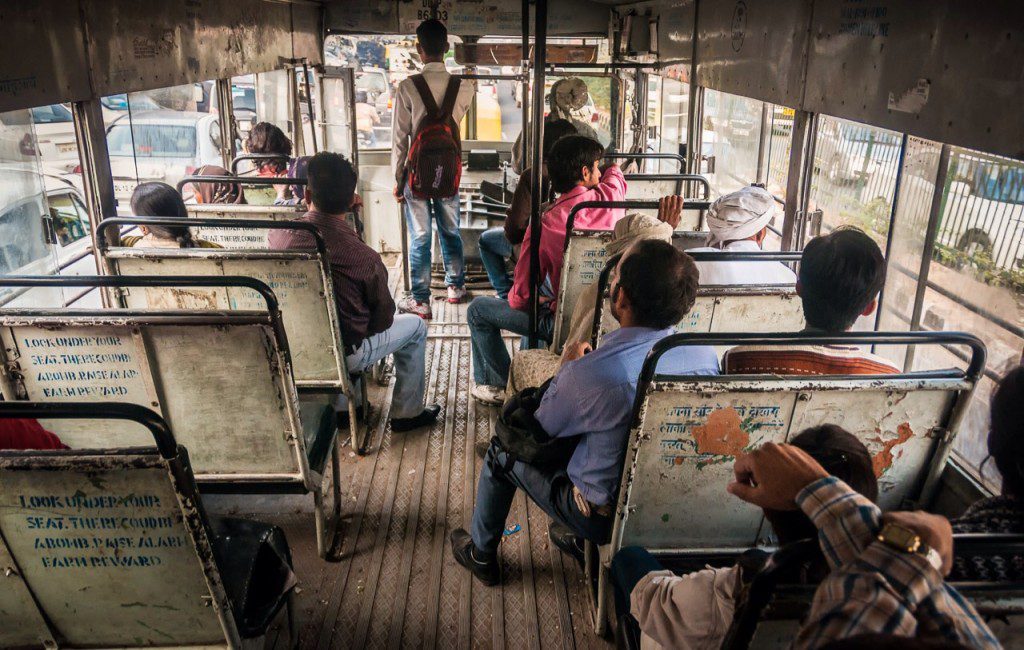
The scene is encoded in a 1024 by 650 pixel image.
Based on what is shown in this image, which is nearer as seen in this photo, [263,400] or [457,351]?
[263,400]

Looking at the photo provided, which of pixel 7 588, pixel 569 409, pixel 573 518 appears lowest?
pixel 573 518

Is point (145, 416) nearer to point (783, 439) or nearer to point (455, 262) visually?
point (783, 439)

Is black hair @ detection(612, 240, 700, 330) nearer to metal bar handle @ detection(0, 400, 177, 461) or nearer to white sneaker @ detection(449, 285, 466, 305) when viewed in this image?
metal bar handle @ detection(0, 400, 177, 461)

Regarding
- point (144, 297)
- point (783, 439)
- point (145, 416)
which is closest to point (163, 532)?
point (145, 416)

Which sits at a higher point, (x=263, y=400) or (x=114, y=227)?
(x=114, y=227)

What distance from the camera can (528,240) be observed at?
422cm

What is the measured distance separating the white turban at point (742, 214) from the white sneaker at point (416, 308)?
320cm

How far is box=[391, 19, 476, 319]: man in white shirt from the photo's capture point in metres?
5.90

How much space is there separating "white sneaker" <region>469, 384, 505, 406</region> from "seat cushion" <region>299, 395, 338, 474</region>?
1508 mm

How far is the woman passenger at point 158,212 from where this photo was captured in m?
3.88

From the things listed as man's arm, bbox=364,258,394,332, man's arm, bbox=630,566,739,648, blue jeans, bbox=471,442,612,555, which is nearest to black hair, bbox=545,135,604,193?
man's arm, bbox=364,258,394,332

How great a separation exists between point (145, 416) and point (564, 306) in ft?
8.69

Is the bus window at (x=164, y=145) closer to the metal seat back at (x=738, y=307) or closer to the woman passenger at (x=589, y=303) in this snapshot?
the woman passenger at (x=589, y=303)

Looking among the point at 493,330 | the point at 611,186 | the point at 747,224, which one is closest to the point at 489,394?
the point at 493,330
